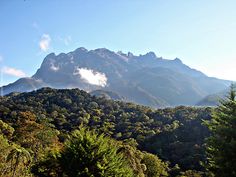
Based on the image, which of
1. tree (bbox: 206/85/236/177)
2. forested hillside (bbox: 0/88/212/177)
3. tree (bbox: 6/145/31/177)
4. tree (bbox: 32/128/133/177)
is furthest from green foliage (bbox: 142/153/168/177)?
tree (bbox: 206/85/236/177)

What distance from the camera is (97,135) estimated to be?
2584 cm

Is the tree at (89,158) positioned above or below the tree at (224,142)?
below

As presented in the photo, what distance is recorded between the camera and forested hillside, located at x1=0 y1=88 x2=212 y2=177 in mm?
26859

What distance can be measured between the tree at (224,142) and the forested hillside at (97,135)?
19.4ft

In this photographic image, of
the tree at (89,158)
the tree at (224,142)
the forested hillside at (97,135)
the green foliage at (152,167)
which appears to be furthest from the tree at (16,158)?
the green foliage at (152,167)

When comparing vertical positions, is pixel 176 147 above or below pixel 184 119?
below

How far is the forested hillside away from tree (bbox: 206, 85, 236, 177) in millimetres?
5904

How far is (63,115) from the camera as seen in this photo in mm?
118688

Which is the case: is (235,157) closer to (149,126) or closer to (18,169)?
(18,169)

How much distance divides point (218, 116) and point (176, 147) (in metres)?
68.7

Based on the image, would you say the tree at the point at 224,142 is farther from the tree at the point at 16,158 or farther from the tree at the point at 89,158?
the tree at the point at 16,158

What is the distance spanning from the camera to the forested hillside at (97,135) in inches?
1057

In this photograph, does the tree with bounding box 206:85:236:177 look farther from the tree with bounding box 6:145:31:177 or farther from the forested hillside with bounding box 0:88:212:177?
the tree with bounding box 6:145:31:177

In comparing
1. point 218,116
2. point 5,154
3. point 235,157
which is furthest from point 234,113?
point 5,154
